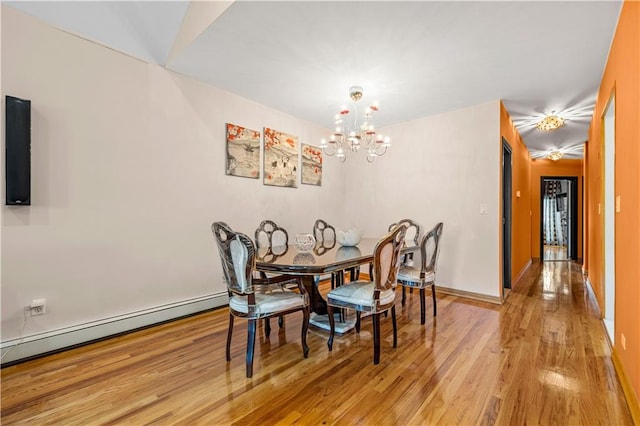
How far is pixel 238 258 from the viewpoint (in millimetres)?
1926

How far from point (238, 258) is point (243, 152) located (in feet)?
6.83

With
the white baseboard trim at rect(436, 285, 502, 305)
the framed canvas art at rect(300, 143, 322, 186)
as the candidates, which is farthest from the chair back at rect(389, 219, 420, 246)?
the framed canvas art at rect(300, 143, 322, 186)

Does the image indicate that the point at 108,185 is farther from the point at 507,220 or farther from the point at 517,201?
the point at 517,201

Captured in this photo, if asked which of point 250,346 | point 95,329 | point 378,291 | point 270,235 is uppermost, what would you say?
point 270,235

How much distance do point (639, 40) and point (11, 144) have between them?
160 inches

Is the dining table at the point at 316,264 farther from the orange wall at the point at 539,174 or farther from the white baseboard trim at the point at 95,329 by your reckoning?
the orange wall at the point at 539,174

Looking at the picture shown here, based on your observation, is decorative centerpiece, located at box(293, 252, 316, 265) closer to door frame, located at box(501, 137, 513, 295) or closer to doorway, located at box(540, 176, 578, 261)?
door frame, located at box(501, 137, 513, 295)

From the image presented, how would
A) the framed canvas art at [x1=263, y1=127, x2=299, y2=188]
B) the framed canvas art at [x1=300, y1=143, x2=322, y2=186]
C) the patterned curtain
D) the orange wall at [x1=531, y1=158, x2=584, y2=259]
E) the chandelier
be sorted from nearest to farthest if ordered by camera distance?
the chandelier → the framed canvas art at [x1=263, y1=127, x2=299, y2=188] → the framed canvas art at [x1=300, y1=143, x2=322, y2=186] → the orange wall at [x1=531, y1=158, x2=584, y2=259] → the patterned curtain

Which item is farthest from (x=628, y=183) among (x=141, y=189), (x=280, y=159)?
(x=141, y=189)

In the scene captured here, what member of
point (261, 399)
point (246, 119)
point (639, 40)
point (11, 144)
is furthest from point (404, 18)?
point (11, 144)

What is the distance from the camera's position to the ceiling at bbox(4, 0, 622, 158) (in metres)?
2.07

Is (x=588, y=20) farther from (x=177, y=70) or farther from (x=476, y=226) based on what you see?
(x=177, y=70)

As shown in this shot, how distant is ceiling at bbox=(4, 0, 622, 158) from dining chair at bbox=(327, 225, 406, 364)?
1595 millimetres

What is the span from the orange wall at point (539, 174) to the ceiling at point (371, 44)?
3.98 metres
